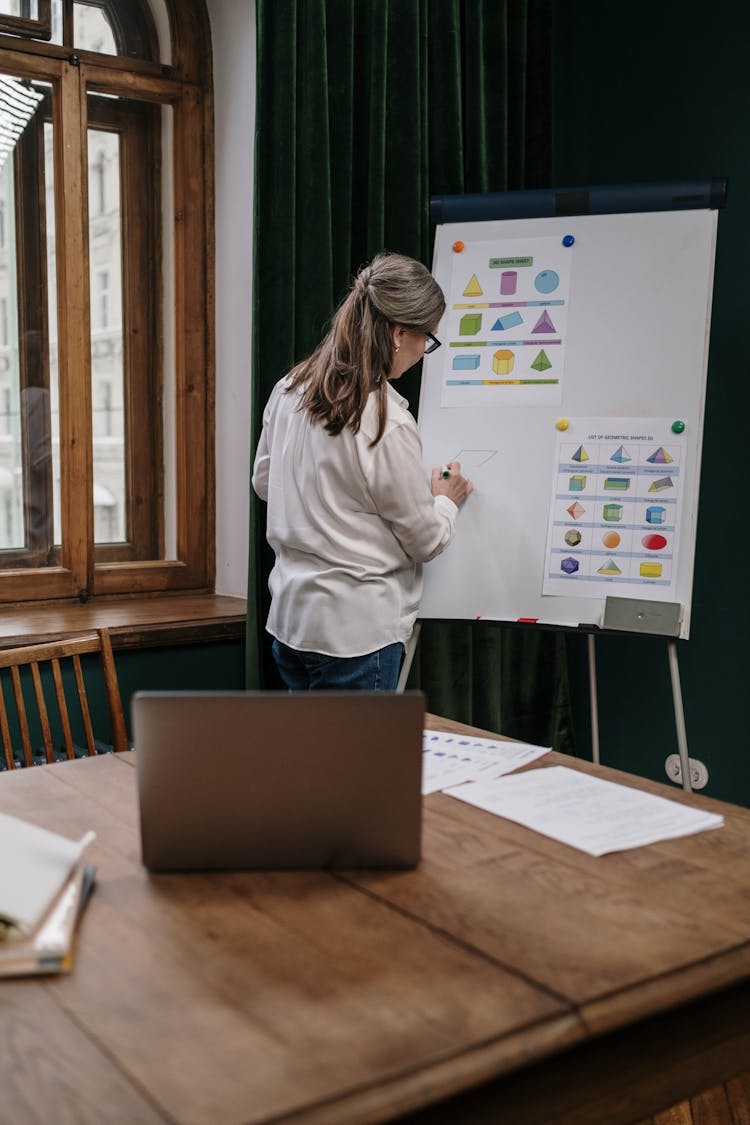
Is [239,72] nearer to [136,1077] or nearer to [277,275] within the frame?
[277,275]

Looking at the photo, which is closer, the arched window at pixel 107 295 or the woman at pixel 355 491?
the woman at pixel 355 491

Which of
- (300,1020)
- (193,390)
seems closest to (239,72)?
(193,390)

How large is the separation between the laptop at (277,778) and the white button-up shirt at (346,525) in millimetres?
1190

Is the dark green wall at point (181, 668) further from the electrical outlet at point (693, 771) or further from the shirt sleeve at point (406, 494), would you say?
the electrical outlet at point (693, 771)

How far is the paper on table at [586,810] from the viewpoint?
1.22 meters

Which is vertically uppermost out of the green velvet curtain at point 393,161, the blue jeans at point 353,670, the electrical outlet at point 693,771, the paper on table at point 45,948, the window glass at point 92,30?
the window glass at point 92,30

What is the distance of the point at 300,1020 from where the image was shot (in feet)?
2.69

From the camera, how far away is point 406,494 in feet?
7.34

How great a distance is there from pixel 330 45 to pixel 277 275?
634mm

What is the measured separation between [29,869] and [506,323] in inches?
80.9

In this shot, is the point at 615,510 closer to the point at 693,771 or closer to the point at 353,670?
the point at 353,670

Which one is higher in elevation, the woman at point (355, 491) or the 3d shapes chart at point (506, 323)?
the 3d shapes chart at point (506, 323)

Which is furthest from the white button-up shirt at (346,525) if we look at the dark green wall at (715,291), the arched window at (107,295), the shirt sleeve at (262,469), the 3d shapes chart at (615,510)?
the dark green wall at (715,291)

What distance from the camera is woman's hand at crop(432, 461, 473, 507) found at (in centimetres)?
267
